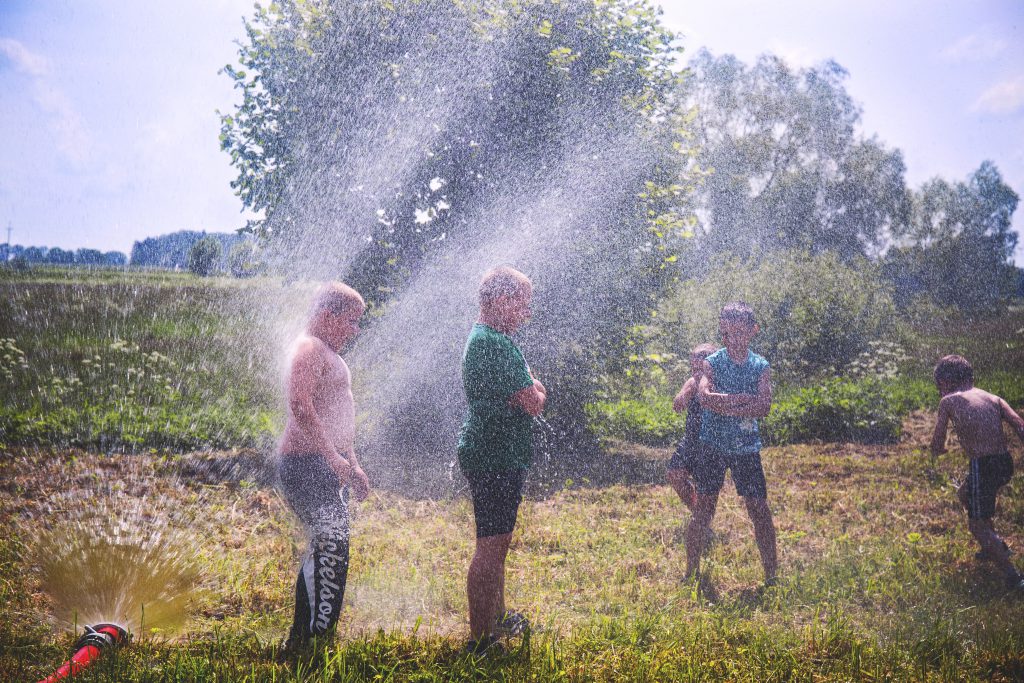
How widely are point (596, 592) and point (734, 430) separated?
1.42 meters

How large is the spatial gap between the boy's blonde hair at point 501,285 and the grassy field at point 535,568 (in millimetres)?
1668

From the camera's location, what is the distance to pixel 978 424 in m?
4.00

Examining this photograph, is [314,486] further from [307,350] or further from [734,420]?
[734,420]

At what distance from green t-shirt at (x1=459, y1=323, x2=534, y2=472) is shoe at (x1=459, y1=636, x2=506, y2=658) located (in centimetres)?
83

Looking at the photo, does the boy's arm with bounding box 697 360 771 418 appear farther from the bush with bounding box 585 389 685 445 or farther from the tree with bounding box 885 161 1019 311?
the tree with bounding box 885 161 1019 311

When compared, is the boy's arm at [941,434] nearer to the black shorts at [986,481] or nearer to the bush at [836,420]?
the black shorts at [986,481]

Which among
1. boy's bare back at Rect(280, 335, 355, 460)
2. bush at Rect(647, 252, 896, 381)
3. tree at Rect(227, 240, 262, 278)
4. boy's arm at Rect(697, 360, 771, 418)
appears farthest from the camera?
bush at Rect(647, 252, 896, 381)

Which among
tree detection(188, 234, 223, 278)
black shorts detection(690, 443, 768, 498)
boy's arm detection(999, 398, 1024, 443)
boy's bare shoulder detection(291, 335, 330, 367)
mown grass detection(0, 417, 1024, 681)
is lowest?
mown grass detection(0, 417, 1024, 681)

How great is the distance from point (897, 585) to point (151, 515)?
5.86 m

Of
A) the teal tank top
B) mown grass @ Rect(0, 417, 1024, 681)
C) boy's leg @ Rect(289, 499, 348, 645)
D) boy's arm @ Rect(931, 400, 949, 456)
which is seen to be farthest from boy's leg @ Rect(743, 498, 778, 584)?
boy's leg @ Rect(289, 499, 348, 645)

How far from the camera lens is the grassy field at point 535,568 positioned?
2.78 meters

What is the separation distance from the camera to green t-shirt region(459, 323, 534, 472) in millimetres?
2547

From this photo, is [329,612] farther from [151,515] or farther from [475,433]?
[151,515]

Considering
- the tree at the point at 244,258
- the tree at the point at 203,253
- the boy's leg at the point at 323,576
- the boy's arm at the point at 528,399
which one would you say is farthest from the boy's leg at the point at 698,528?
the tree at the point at 203,253
